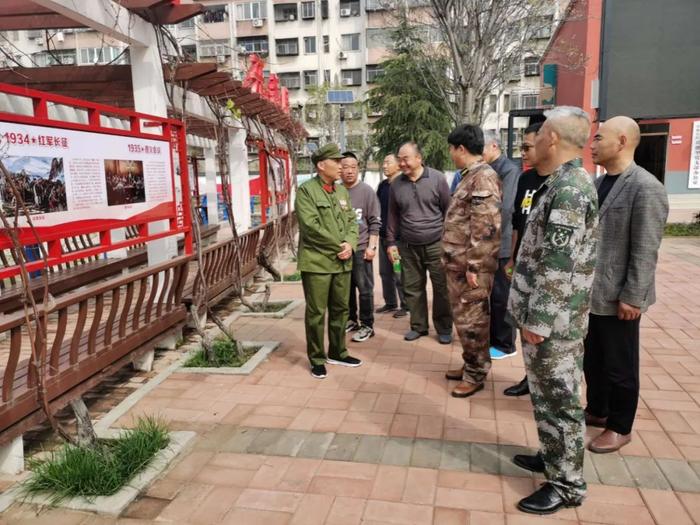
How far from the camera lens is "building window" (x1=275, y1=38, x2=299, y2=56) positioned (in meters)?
34.4

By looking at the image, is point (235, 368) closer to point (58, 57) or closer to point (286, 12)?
point (58, 57)

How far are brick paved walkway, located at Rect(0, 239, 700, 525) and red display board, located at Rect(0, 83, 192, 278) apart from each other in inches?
51.3

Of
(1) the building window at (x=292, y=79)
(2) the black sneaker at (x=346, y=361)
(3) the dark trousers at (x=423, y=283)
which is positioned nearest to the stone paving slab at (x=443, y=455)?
(2) the black sneaker at (x=346, y=361)

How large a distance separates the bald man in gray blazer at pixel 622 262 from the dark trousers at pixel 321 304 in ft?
5.87

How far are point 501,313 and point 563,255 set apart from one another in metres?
2.26

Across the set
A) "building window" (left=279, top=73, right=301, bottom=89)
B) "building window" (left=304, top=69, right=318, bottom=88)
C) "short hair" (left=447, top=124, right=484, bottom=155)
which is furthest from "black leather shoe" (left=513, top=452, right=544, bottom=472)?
"building window" (left=279, top=73, right=301, bottom=89)

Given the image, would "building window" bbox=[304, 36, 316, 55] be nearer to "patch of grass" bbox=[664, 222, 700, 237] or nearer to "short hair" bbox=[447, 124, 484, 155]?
"patch of grass" bbox=[664, 222, 700, 237]

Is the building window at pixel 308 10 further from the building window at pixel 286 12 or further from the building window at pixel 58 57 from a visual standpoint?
the building window at pixel 58 57

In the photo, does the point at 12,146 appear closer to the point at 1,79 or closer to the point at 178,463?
the point at 178,463

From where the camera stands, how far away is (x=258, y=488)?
8.56 ft

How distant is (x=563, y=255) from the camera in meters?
2.11

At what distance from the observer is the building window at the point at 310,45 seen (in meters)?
34.1

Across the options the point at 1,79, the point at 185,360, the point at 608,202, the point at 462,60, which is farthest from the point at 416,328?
the point at 462,60

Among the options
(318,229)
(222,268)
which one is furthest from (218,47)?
(318,229)
